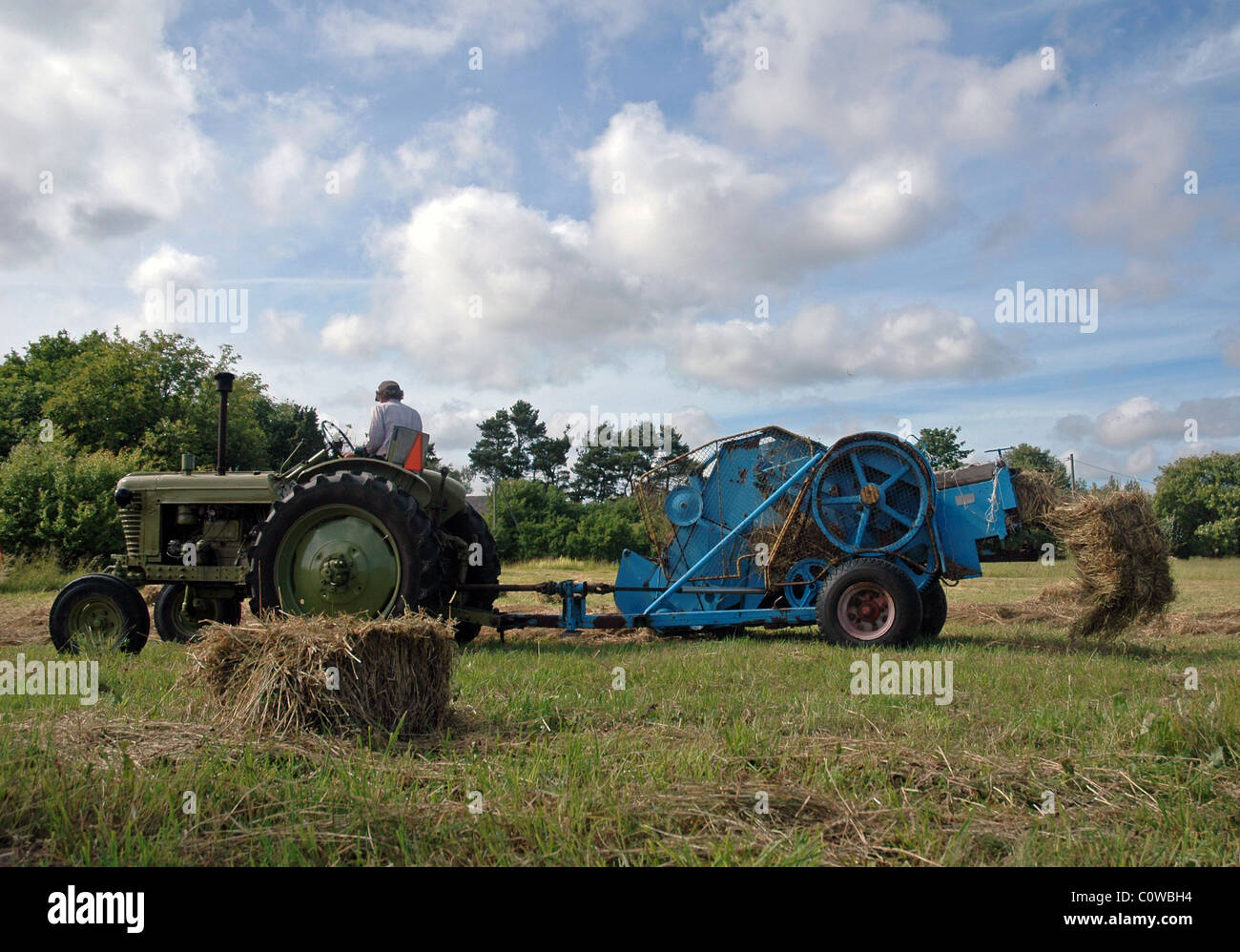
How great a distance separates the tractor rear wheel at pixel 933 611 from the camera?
8977 millimetres

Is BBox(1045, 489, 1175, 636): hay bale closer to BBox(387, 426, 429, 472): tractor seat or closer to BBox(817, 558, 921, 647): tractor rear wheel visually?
BBox(817, 558, 921, 647): tractor rear wheel

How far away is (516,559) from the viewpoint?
36406 mm

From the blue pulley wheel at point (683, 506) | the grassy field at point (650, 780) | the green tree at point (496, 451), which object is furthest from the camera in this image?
the green tree at point (496, 451)

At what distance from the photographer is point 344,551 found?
289 inches

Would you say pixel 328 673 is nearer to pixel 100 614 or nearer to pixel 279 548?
pixel 279 548

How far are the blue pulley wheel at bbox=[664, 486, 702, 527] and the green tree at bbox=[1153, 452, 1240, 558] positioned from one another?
50369mm

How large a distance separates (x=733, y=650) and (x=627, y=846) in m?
5.07

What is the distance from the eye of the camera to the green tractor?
23.7ft

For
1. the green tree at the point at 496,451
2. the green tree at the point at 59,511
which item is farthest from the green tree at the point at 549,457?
the green tree at the point at 59,511

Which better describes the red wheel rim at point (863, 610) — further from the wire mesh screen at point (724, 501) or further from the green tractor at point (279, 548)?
the green tractor at point (279, 548)

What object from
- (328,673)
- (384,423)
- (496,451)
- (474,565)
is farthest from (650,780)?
(496,451)

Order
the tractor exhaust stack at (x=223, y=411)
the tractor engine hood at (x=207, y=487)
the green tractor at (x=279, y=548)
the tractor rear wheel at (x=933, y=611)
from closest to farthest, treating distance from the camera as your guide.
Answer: the green tractor at (x=279, y=548) < the tractor exhaust stack at (x=223, y=411) < the tractor engine hood at (x=207, y=487) < the tractor rear wheel at (x=933, y=611)

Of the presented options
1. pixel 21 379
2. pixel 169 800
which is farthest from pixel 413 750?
pixel 21 379

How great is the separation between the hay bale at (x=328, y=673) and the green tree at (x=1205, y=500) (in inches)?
2193
